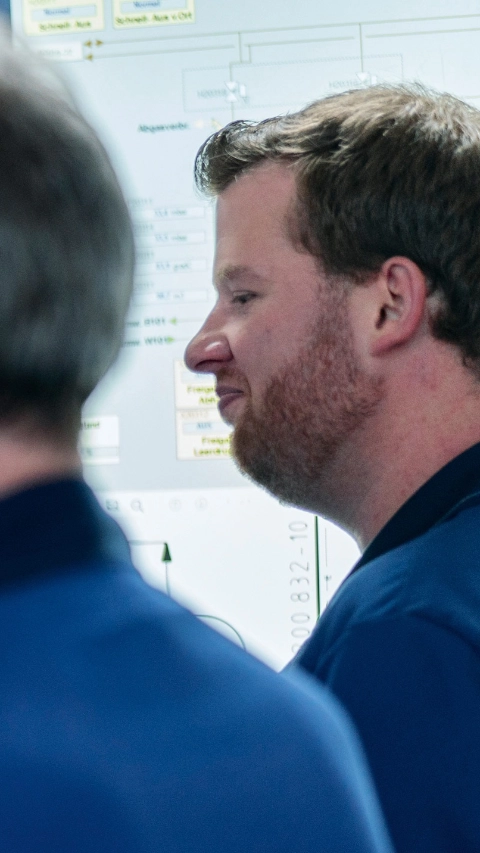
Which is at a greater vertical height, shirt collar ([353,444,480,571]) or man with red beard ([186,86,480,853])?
man with red beard ([186,86,480,853])

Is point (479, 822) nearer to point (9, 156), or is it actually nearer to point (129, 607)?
point (129, 607)

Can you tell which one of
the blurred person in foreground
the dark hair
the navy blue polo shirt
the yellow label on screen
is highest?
the yellow label on screen

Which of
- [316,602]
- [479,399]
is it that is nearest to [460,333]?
[479,399]

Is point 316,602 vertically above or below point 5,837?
below

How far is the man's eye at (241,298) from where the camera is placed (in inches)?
43.9

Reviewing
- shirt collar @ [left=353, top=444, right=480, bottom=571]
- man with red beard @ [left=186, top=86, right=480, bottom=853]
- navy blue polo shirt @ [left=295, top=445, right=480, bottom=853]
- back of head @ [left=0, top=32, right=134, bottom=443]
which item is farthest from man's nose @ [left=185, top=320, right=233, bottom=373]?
back of head @ [left=0, top=32, right=134, bottom=443]

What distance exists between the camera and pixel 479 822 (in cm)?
68

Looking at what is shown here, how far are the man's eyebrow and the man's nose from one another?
57 mm

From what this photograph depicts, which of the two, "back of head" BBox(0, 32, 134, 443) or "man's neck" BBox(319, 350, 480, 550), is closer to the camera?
"back of head" BBox(0, 32, 134, 443)

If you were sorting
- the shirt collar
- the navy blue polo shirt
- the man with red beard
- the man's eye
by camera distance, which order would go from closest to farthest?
the navy blue polo shirt
the shirt collar
the man with red beard
the man's eye

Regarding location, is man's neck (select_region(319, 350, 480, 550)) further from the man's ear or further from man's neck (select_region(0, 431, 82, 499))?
man's neck (select_region(0, 431, 82, 499))

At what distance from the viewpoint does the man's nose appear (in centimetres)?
113

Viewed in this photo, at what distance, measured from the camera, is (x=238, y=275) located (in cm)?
112

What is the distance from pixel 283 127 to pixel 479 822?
29.7 inches
